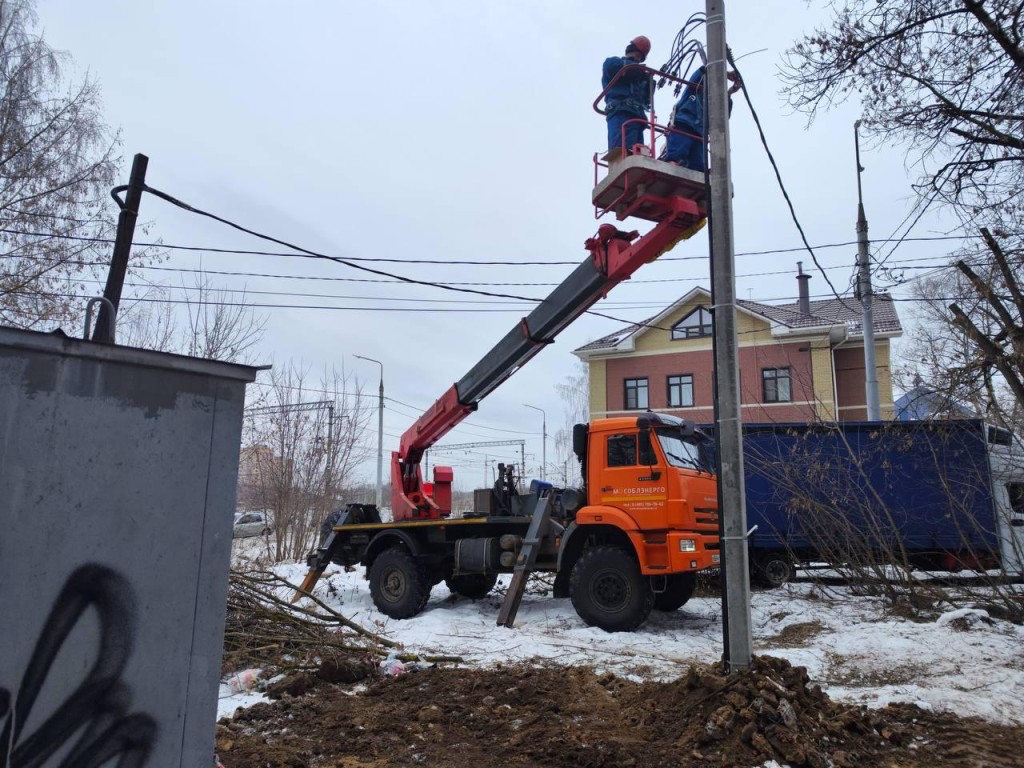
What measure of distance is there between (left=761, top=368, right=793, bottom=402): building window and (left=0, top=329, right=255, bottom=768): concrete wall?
96.4 feet

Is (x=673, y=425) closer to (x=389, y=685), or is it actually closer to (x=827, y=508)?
(x=827, y=508)

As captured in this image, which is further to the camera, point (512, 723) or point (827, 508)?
point (827, 508)

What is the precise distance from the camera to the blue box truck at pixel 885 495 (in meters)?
10.8

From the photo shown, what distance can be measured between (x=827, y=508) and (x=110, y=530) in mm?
10500

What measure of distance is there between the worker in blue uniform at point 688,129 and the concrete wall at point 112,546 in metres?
6.58

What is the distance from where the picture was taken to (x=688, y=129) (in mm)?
8406

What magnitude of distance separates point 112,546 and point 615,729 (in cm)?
397

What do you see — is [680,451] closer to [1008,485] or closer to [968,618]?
[968,618]


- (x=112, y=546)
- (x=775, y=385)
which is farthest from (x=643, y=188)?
(x=775, y=385)

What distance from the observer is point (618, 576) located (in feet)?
31.7

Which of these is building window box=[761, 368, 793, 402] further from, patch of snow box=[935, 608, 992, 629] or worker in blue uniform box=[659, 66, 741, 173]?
worker in blue uniform box=[659, 66, 741, 173]

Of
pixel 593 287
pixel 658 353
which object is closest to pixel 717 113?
pixel 593 287

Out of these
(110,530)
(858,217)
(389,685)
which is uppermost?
(858,217)

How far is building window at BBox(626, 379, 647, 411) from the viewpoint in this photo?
3338cm
